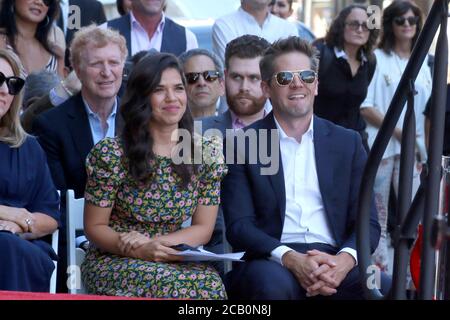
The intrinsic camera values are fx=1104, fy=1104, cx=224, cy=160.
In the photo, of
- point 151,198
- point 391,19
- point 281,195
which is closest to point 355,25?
point 391,19

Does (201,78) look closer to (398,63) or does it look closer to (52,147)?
(52,147)

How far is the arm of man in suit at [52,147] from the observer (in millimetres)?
6152

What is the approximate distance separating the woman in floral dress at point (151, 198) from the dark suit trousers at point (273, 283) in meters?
0.14

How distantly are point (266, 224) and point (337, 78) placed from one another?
2581 mm

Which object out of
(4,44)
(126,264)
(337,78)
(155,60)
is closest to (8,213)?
(126,264)

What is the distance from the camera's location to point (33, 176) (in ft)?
18.2

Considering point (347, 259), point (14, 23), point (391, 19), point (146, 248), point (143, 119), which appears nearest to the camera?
point (146, 248)

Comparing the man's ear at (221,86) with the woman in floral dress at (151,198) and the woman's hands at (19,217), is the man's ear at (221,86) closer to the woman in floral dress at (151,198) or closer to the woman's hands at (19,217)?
the woman in floral dress at (151,198)

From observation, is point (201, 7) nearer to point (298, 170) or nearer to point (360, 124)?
point (360, 124)

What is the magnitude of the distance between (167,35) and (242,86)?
4.28 feet

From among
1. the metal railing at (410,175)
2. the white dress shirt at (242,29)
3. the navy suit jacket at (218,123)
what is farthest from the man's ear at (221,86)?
the metal railing at (410,175)

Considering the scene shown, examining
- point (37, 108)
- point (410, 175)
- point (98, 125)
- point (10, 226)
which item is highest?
point (37, 108)

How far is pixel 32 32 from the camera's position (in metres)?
7.38
